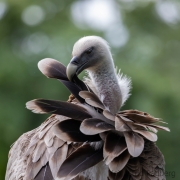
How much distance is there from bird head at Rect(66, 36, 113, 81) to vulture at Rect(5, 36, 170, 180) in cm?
31

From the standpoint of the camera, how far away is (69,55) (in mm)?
10289

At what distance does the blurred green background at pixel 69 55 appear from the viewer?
423 inches

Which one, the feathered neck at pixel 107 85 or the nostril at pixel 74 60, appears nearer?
the nostril at pixel 74 60

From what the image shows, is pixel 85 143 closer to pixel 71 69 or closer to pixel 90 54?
pixel 71 69

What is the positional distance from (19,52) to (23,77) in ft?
3.37

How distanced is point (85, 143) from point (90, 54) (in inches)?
45.4

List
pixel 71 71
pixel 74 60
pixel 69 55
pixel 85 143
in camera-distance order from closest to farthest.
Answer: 1. pixel 85 143
2. pixel 71 71
3. pixel 74 60
4. pixel 69 55

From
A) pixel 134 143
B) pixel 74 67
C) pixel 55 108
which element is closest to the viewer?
pixel 134 143

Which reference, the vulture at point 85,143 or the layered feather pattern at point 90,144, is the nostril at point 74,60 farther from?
the layered feather pattern at point 90,144

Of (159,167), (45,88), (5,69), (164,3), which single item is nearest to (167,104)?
(45,88)

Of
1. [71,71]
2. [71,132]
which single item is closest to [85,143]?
[71,132]

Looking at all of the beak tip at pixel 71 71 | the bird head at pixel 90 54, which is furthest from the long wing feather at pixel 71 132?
the bird head at pixel 90 54

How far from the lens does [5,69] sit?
11.4 meters

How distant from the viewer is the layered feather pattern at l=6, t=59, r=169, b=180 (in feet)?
13.6
